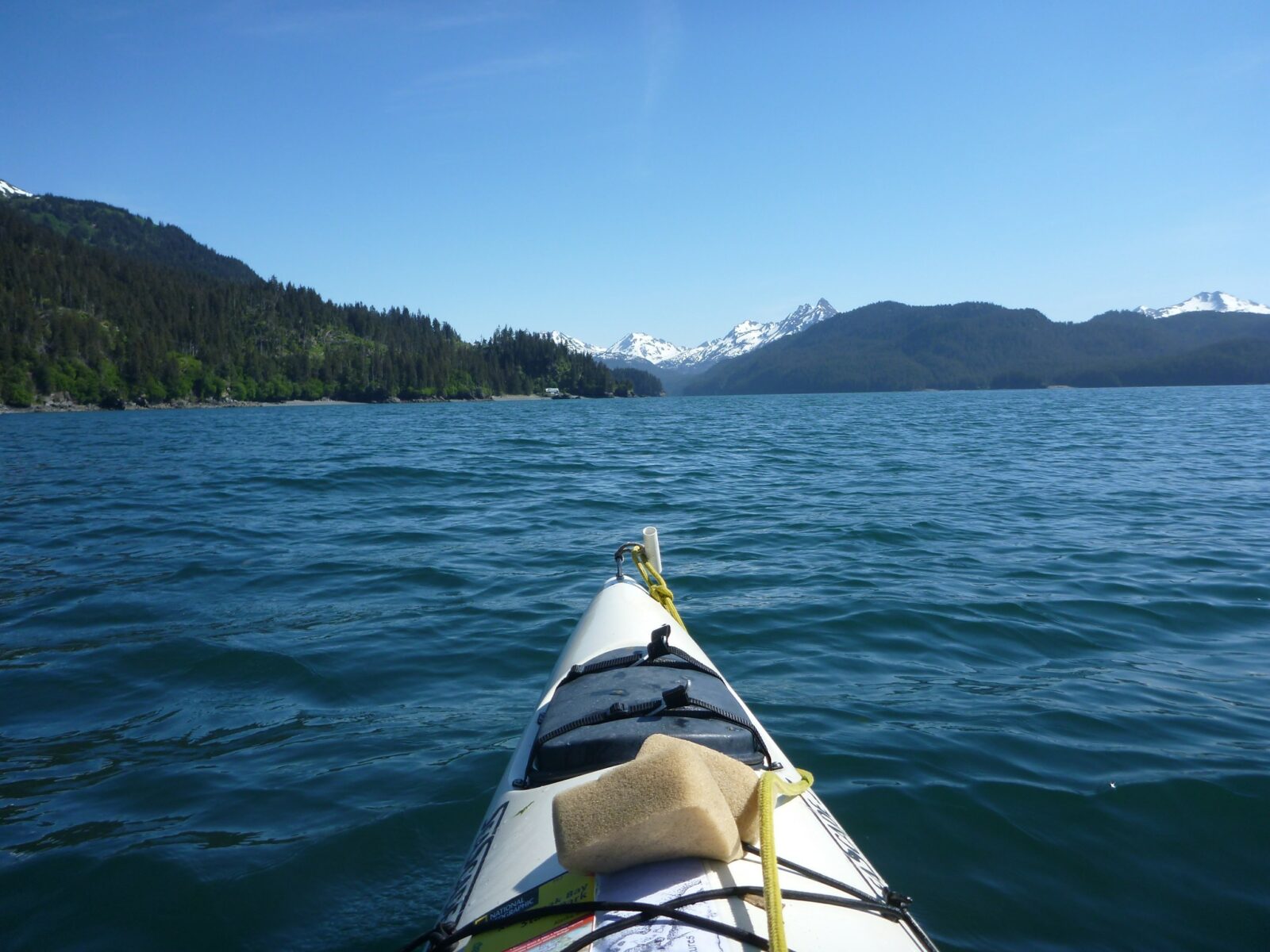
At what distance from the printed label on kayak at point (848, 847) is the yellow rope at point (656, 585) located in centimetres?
257

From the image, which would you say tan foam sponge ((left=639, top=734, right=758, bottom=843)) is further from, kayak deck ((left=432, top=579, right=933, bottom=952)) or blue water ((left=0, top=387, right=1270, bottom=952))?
blue water ((left=0, top=387, right=1270, bottom=952))

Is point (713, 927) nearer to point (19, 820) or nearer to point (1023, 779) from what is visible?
point (1023, 779)

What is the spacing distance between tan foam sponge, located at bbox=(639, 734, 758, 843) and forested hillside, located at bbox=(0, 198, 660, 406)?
335ft

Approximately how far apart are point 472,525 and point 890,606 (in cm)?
720

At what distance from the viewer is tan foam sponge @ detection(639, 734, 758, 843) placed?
2.20 m

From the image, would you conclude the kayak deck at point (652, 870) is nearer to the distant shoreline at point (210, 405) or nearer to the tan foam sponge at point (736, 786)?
the tan foam sponge at point (736, 786)

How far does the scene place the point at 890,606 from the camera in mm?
7730

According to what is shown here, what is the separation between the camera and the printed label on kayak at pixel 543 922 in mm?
1984

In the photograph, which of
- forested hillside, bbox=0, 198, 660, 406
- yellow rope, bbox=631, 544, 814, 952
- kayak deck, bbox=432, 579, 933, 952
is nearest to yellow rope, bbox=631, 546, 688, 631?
kayak deck, bbox=432, 579, 933, 952

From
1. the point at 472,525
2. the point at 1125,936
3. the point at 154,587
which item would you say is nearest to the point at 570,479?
the point at 472,525

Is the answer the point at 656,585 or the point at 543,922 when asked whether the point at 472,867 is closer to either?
the point at 543,922

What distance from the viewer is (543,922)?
2.07 m

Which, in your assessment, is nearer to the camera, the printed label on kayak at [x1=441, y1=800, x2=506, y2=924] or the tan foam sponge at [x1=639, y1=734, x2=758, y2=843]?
the tan foam sponge at [x1=639, y1=734, x2=758, y2=843]

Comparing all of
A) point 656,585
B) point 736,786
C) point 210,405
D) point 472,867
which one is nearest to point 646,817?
→ point 736,786
